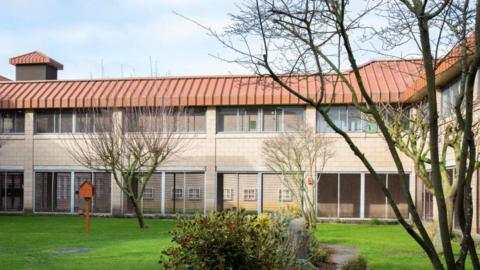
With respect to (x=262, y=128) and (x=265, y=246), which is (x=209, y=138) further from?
(x=265, y=246)

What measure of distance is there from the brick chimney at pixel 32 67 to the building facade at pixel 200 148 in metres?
3.26

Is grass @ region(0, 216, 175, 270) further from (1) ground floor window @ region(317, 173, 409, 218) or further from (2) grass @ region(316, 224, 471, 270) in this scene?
(1) ground floor window @ region(317, 173, 409, 218)

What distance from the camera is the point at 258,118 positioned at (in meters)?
29.7

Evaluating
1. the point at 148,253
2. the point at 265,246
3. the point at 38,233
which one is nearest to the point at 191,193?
the point at 38,233

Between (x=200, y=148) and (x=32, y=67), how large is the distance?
13054 mm

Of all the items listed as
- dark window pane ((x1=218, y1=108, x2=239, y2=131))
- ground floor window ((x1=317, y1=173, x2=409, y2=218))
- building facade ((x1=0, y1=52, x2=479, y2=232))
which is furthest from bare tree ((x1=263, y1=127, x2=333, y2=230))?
dark window pane ((x1=218, y1=108, x2=239, y2=131))

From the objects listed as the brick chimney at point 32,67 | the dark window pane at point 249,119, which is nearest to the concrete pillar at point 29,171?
the brick chimney at point 32,67

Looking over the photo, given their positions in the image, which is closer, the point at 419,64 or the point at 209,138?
the point at 419,64

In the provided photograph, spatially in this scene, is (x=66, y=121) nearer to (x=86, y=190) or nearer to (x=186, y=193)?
(x=186, y=193)

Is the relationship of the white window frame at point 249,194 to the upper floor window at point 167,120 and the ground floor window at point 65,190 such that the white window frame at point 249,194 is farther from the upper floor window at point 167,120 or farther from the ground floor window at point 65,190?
the ground floor window at point 65,190

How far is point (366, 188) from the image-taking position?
28625mm

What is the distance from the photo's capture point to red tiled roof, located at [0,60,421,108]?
2805 cm

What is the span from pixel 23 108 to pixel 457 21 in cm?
3061

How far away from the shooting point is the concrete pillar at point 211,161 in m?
29.8
